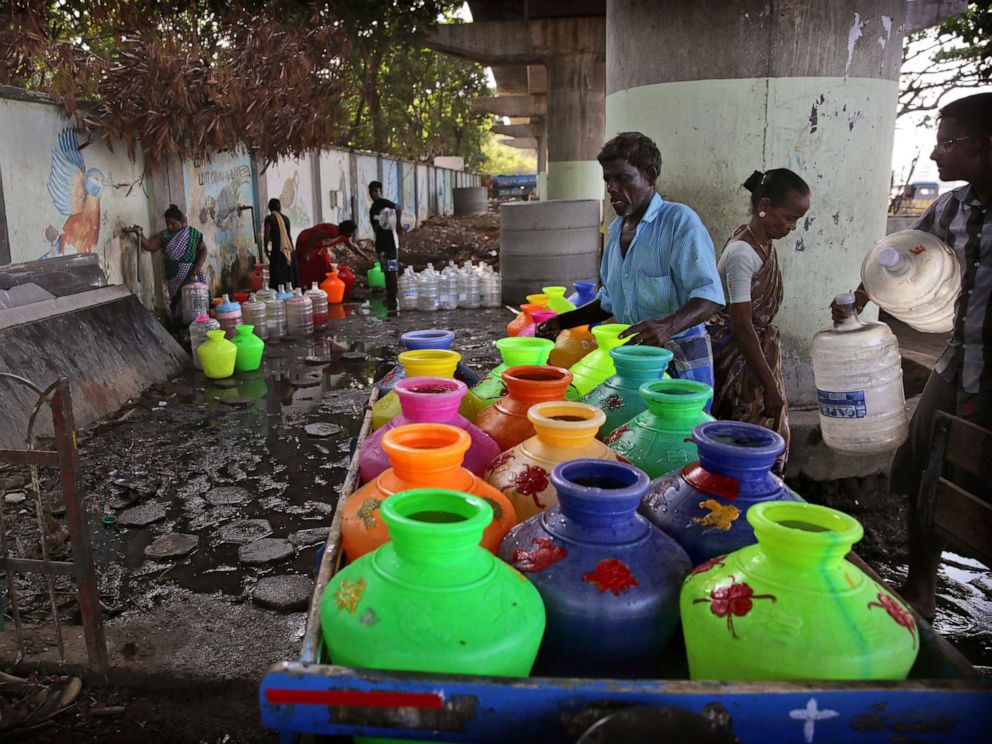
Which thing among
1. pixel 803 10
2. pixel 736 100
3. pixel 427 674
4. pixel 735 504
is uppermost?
pixel 803 10

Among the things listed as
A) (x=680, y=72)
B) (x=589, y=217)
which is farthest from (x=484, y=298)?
(x=680, y=72)

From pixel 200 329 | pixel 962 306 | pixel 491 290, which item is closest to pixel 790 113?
pixel 962 306

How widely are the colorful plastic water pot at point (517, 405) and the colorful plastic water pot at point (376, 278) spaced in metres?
11.7

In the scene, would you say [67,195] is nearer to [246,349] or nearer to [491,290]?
[246,349]

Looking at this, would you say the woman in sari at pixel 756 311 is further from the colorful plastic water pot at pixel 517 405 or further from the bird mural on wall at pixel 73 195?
the bird mural on wall at pixel 73 195

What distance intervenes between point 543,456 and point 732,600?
0.63m

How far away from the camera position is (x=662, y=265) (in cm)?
324

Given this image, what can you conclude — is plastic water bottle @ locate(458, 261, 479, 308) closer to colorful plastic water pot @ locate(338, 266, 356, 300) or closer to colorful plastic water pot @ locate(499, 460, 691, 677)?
colorful plastic water pot @ locate(338, 266, 356, 300)

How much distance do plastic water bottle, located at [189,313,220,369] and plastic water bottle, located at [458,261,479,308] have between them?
4.90 metres

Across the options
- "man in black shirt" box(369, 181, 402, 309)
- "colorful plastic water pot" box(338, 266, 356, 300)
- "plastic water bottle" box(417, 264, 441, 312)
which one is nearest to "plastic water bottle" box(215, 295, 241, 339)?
"plastic water bottle" box(417, 264, 441, 312)

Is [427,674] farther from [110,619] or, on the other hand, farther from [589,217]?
[589,217]

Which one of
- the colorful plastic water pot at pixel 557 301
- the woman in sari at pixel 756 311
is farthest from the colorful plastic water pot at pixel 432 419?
the colorful plastic water pot at pixel 557 301

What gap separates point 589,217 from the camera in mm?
11070

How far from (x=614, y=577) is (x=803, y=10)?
470 cm
